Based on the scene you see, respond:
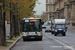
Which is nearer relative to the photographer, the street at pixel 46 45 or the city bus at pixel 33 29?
the street at pixel 46 45

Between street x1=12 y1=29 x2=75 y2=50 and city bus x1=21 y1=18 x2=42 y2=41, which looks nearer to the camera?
street x1=12 y1=29 x2=75 y2=50

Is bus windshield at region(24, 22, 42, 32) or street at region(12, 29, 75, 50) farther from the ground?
bus windshield at region(24, 22, 42, 32)

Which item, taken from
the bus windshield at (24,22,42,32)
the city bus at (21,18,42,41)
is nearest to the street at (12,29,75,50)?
the city bus at (21,18,42,41)

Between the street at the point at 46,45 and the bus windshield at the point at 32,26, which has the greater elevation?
the bus windshield at the point at 32,26

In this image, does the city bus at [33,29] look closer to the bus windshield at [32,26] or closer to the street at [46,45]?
the bus windshield at [32,26]

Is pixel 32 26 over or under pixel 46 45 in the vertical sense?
over

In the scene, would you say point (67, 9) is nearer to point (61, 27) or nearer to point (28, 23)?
point (61, 27)

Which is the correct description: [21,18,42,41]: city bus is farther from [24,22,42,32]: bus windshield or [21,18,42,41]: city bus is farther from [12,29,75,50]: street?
[12,29,75,50]: street

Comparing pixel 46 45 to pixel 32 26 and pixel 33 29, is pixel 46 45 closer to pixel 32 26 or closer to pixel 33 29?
pixel 33 29

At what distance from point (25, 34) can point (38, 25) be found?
1867mm

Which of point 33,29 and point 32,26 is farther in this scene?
point 32,26

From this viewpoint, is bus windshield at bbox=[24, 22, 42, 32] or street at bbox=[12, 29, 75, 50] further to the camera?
bus windshield at bbox=[24, 22, 42, 32]

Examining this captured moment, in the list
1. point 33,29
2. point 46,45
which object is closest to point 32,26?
point 33,29

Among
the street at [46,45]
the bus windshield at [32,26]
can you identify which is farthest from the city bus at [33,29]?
the street at [46,45]
